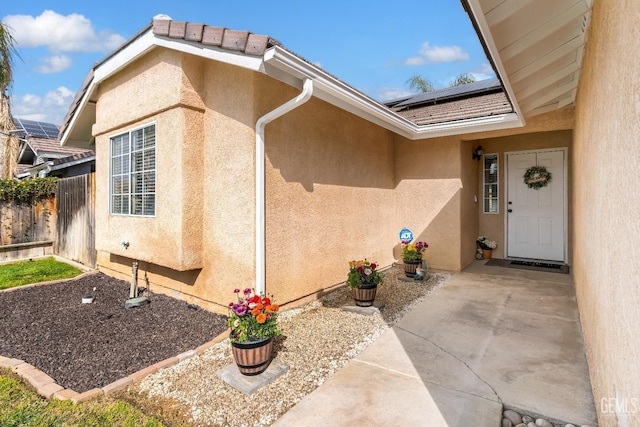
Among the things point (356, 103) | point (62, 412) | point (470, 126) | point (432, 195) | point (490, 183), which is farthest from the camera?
point (490, 183)

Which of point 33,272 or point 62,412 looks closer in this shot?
point 62,412

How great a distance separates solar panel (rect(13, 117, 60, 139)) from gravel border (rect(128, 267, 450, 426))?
18648 millimetres

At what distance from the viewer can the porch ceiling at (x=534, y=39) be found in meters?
3.32

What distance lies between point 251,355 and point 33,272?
8.38 m

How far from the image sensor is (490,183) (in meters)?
10.2

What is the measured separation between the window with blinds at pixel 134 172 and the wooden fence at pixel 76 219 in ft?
7.43

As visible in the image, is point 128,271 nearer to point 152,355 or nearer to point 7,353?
point 7,353

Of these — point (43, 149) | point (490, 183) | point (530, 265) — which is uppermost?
point (43, 149)

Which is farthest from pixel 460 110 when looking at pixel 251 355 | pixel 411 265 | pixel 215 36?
pixel 251 355

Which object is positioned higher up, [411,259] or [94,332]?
[411,259]

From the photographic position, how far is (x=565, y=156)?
912cm

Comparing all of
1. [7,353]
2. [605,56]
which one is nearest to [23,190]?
[7,353]

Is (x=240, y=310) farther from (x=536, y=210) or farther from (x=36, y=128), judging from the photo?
(x=36, y=128)

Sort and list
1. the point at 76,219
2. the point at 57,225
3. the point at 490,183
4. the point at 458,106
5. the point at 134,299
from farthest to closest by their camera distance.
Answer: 1. the point at 57,225
2. the point at 490,183
3. the point at 76,219
4. the point at 458,106
5. the point at 134,299
